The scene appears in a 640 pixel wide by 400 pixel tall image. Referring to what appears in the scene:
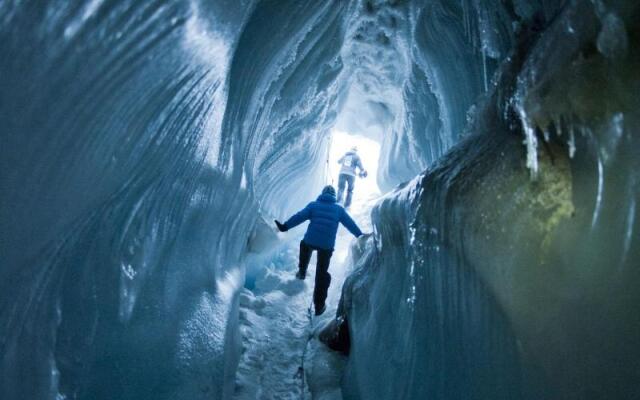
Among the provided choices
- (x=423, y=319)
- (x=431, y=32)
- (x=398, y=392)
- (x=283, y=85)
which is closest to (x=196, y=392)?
(x=398, y=392)

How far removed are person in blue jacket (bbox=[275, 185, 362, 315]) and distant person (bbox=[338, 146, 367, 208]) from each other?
15.7ft

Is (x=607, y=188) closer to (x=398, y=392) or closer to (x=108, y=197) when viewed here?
(x=398, y=392)

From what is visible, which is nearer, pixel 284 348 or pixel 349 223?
pixel 284 348

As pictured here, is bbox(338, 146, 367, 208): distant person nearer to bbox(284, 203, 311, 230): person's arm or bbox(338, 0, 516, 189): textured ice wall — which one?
bbox(338, 0, 516, 189): textured ice wall

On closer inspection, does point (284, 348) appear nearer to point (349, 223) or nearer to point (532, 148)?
point (349, 223)

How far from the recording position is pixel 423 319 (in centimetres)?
253

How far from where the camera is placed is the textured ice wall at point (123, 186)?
1.27m

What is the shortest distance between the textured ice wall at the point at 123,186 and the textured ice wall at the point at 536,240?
1.64m

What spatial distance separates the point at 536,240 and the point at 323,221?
4.31 m

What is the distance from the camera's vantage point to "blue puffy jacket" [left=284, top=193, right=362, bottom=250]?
586 centimetres

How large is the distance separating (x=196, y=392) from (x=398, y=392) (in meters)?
1.35

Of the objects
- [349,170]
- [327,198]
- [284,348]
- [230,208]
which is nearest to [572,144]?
[230,208]

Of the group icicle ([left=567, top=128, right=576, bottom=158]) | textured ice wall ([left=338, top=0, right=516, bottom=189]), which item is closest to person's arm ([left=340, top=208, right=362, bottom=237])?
textured ice wall ([left=338, top=0, right=516, bottom=189])

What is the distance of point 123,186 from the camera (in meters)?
1.99
